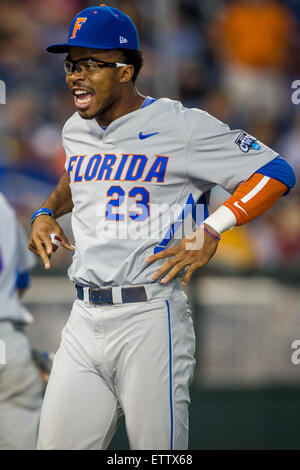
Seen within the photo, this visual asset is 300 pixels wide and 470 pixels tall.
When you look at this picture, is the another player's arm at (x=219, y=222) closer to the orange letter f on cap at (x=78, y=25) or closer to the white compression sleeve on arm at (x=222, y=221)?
the white compression sleeve on arm at (x=222, y=221)

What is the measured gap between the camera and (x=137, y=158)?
3.00 meters

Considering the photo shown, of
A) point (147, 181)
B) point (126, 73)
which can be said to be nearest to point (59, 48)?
point (126, 73)

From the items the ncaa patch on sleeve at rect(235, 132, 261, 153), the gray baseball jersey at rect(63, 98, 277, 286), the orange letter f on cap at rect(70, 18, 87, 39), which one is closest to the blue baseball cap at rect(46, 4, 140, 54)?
the orange letter f on cap at rect(70, 18, 87, 39)

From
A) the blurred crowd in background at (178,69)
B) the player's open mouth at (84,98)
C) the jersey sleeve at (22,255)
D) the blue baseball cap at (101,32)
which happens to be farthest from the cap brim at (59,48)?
the blurred crowd in background at (178,69)

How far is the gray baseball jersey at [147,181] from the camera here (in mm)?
2949

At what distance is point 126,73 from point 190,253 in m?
0.75

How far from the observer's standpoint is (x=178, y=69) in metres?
8.05

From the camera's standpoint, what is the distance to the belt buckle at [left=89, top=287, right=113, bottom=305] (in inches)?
116

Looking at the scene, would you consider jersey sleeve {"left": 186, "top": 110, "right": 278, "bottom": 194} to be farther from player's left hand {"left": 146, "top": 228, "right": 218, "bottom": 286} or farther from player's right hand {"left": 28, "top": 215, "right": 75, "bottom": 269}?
player's right hand {"left": 28, "top": 215, "right": 75, "bottom": 269}

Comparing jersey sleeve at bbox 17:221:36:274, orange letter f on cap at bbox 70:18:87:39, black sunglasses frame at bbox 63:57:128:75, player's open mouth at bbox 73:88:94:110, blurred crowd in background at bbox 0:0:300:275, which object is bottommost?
jersey sleeve at bbox 17:221:36:274

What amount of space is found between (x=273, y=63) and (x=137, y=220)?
219 inches

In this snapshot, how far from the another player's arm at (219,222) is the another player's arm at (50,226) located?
0.41m

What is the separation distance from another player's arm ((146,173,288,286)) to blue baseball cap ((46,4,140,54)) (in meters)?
0.70

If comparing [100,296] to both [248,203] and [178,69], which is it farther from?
[178,69]
